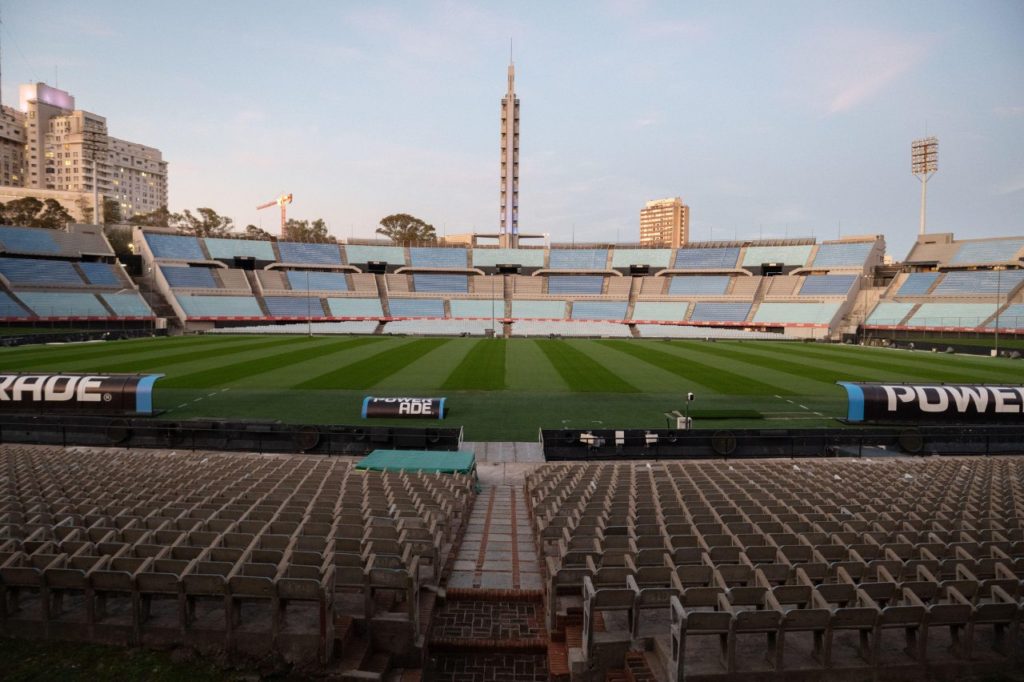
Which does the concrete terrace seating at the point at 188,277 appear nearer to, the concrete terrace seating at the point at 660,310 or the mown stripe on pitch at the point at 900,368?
the concrete terrace seating at the point at 660,310

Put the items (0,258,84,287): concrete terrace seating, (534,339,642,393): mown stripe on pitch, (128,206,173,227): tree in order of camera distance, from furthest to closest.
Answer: (128,206,173,227): tree < (0,258,84,287): concrete terrace seating < (534,339,642,393): mown stripe on pitch

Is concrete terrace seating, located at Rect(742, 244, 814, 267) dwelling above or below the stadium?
above

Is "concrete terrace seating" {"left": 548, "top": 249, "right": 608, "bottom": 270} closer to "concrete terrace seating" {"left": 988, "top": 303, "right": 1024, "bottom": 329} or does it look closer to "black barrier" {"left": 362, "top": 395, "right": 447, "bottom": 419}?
"concrete terrace seating" {"left": 988, "top": 303, "right": 1024, "bottom": 329}

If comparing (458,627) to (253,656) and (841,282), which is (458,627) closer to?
(253,656)

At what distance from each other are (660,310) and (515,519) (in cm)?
7109

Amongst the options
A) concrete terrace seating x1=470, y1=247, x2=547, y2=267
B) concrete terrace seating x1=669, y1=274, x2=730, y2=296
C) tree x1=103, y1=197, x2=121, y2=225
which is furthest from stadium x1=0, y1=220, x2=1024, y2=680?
tree x1=103, y1=197, x2=121, y2=225

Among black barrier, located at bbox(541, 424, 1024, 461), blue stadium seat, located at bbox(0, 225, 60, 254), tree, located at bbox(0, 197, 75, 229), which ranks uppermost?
tree, located at bbox(0, 197, 75, 229)

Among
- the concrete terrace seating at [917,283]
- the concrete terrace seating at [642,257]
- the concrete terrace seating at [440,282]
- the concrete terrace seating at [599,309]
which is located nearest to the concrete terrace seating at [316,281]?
the concrete terrace seating at [440,282]

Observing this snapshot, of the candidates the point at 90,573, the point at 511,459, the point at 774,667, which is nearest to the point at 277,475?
the point at 90,573

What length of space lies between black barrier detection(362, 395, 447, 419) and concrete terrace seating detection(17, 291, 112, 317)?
182 ft

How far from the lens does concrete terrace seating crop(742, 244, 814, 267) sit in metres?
82.8

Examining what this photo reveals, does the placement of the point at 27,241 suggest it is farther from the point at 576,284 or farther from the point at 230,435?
the point at 230,435

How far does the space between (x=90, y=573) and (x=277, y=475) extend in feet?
20.0

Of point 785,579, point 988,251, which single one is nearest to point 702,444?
point 785,579
